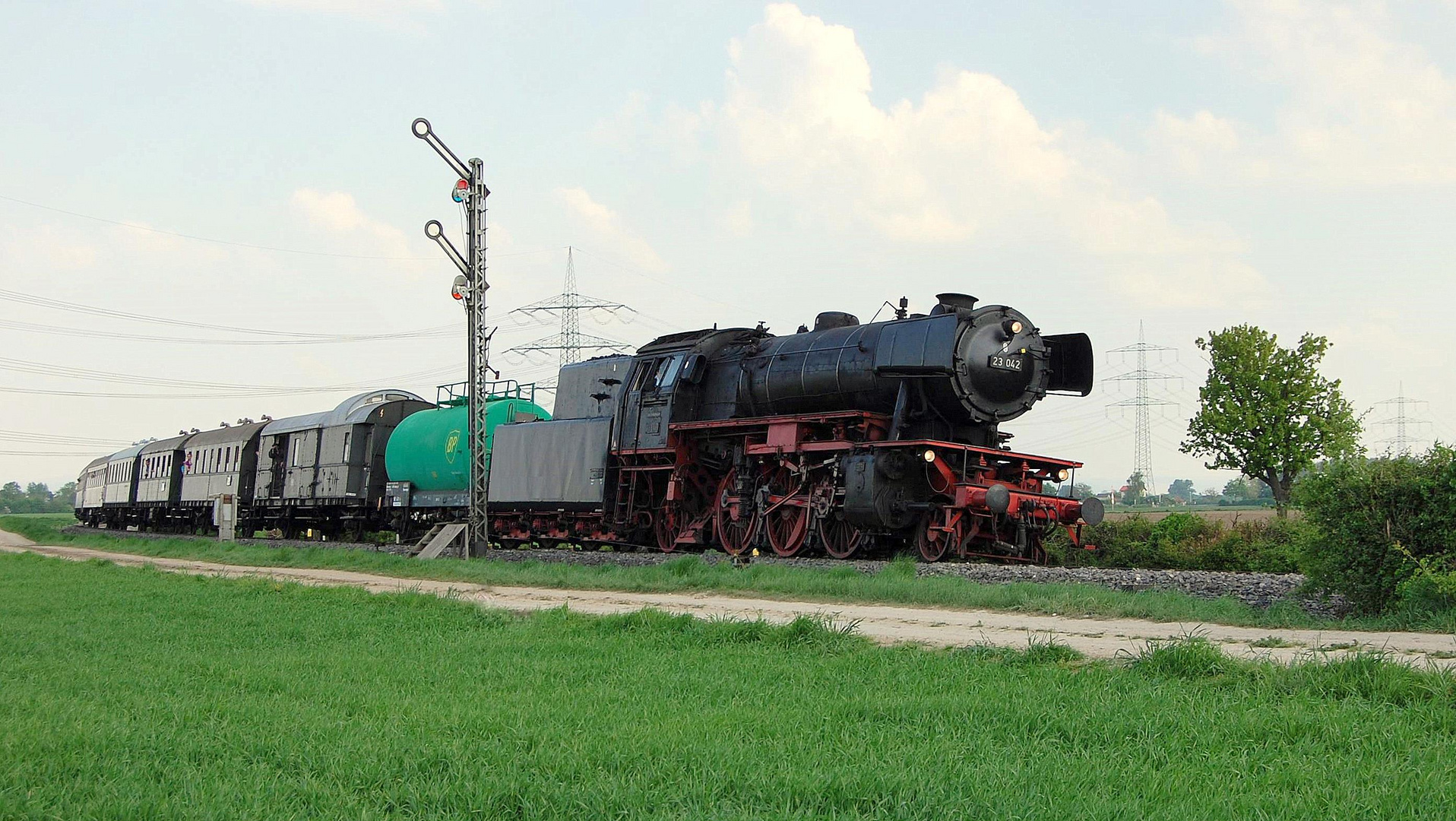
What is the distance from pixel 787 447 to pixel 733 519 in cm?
221

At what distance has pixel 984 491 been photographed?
626 inches

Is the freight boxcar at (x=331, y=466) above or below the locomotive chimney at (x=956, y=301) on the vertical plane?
below

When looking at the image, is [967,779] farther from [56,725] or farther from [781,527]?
[781,527]

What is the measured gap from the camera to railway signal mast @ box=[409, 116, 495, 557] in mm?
20203

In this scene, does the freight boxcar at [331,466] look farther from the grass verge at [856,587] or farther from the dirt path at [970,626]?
the dirt path at [970,626]

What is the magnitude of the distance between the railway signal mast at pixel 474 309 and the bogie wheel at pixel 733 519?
4.68 metres

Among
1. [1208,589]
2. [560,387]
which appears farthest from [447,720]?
[560,387]

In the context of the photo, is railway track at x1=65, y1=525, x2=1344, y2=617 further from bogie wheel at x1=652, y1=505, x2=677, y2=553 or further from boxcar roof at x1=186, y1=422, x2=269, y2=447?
boxcar roof at x1=186, y1=422, x2=269, y2=447

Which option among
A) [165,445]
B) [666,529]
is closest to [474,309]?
[666,529]

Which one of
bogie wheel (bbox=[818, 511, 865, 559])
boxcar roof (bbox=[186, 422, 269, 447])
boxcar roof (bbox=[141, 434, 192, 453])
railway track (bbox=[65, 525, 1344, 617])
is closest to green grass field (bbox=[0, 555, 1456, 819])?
railway track (bbox=[65, 525, 1344, 617])

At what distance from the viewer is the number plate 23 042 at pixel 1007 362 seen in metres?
16.6

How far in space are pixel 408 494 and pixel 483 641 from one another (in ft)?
65.8

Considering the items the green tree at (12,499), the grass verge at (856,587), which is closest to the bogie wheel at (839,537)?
the grass verge at (856,587)

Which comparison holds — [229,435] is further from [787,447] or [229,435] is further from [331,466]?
[787,447]
